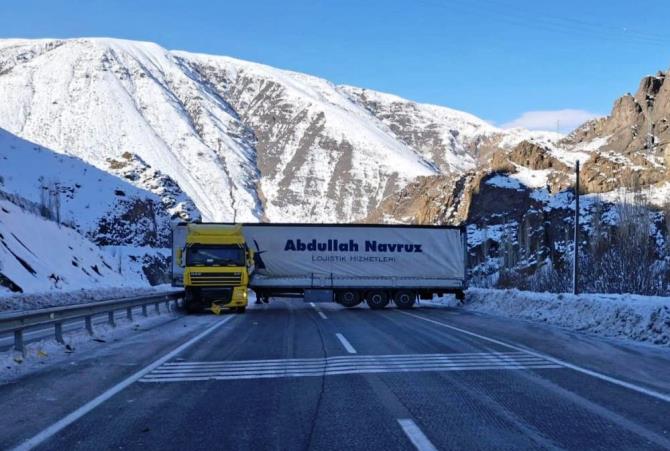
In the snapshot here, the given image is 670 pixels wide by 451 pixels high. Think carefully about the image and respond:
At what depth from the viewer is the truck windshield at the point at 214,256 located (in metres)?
22.0

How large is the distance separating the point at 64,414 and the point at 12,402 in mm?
1081

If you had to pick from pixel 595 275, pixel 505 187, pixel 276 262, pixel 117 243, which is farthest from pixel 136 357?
pixel 117 243

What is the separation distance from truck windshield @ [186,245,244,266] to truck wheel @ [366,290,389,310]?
7384 mm

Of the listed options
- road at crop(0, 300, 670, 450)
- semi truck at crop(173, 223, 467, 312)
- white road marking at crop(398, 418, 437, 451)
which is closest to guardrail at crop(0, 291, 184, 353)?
road at crop(0, 300, 670, 450)

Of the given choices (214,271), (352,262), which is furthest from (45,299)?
(352,262)

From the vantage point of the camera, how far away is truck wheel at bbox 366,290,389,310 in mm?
27516

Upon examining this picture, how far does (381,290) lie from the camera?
27375 millimetres

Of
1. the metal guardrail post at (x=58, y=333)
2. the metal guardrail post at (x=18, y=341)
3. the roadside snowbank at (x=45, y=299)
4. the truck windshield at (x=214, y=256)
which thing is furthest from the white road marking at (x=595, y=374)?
the roadside snowbank at (x=45, y=299)

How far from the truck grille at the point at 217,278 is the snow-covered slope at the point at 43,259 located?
40.5 ft

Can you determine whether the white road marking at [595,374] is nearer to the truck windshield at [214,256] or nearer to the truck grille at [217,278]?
the truck grille at [217,278]

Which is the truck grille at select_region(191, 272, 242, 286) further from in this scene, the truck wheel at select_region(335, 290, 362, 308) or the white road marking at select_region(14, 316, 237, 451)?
the white road marking at select_region(14, 316, 237, 451)

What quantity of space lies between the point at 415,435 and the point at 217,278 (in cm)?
1673

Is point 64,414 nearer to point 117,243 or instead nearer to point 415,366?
point 415,366

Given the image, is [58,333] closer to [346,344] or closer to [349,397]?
[346,344]
